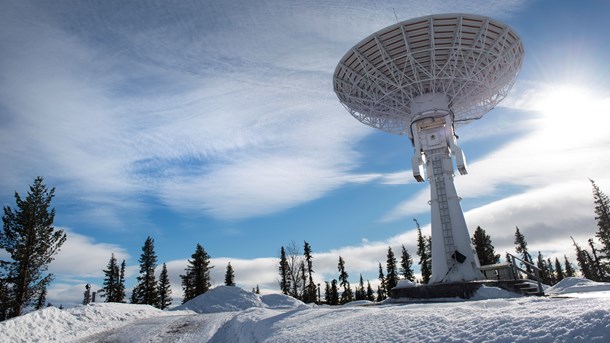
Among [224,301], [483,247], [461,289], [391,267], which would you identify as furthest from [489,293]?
[391,267]

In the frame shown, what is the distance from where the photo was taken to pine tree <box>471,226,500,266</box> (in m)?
47.0

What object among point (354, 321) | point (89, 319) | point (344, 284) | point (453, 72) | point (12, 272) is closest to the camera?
point (354, 321)

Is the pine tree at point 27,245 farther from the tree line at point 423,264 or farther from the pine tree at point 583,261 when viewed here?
the pine tree at point 583,261

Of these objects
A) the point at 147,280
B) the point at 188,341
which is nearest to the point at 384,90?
the point at 188,341

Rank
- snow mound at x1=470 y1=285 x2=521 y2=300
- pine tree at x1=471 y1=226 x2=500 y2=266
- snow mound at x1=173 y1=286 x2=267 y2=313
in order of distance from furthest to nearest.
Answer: pine tree at x1=471 y1=226 x2=500 y2=266 → snow mound at x1=173 y1=286 x2=267 y2=313 → snow mound at x1=470 y1=285 x2=521 y2=300

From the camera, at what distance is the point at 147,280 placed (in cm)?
5497

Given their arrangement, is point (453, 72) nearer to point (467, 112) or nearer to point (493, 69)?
point (493, 69)

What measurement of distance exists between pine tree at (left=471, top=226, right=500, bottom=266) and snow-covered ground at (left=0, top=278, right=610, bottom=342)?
27.8 metres

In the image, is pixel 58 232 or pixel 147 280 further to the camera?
pixel 147 280

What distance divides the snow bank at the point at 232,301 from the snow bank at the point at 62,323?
12.6 m

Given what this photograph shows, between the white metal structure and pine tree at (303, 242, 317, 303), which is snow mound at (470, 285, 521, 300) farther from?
pine tree at (303, 242, 317, 303)

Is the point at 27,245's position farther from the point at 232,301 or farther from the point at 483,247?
the point at 483,247

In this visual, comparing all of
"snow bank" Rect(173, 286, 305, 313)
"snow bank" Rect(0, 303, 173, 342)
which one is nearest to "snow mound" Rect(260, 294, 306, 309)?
"snow bank" Rect(173, 286, 305, 313)

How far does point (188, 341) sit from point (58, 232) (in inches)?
957
